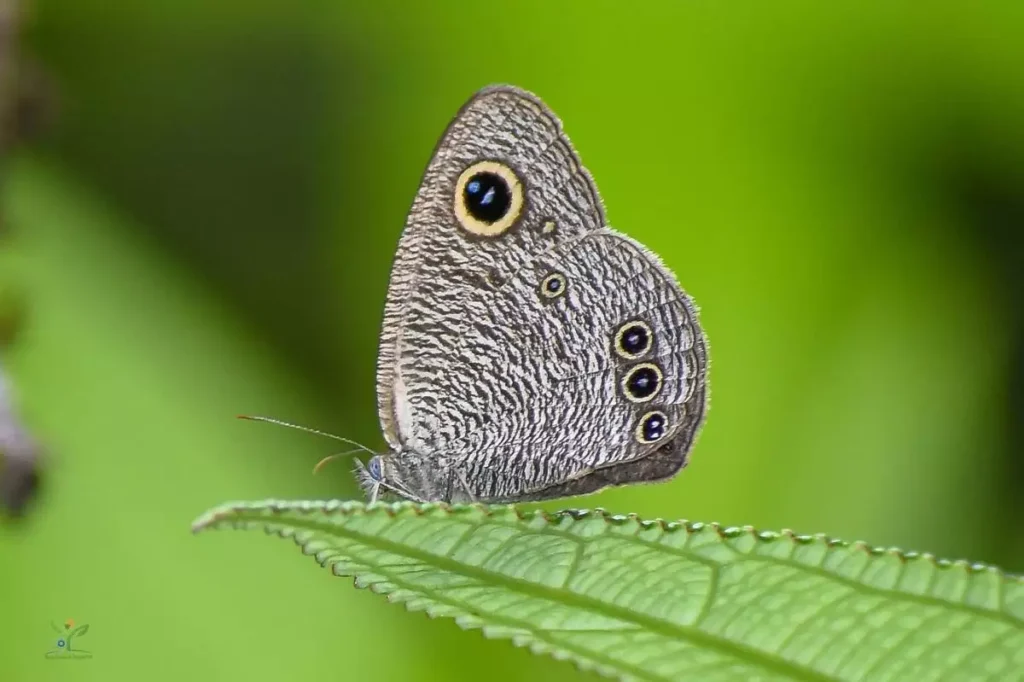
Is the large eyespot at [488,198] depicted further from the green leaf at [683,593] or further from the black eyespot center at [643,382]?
the green leaf at [683,593]

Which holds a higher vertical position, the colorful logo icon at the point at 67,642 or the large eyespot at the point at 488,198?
the large eyespot at the point at 488,198

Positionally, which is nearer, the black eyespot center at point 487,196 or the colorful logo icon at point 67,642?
the black eyespot center at point 487,196

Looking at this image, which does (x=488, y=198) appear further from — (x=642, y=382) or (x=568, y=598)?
(x=568, y=598)

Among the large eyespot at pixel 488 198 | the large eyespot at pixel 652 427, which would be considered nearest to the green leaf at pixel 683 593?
the large eyespot at pixel 652 427

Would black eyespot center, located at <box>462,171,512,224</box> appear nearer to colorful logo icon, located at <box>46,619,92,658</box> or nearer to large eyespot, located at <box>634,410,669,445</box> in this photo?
large eyespot, located at <box>634,410,669,445</box>

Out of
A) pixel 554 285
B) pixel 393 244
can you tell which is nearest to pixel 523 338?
pixel 554 285

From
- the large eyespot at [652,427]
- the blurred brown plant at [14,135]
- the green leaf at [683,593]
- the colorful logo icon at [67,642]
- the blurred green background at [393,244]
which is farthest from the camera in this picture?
the blurred green background at [393,244]
